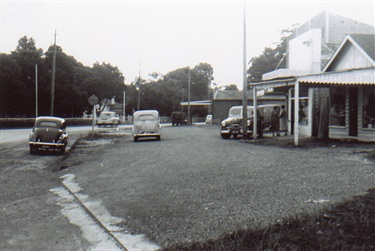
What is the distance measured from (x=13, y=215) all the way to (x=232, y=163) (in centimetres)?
627

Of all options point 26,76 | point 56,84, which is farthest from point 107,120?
point 26,76

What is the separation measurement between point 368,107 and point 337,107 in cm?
224

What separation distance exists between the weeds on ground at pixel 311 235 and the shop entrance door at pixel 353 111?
14.3 m

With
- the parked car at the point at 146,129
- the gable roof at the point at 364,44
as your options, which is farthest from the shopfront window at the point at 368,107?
the parked car at the point at 146,129

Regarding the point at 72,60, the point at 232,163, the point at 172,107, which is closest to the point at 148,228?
the point at 232,163

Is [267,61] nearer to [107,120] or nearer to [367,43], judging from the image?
[107,120]

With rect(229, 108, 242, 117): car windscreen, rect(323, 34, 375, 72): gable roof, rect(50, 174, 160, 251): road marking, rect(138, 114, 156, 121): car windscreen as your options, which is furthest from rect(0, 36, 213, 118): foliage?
rect(50, 174, 160, 251): road marking

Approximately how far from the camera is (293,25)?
64688 mm

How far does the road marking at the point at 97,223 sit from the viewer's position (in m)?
6.60

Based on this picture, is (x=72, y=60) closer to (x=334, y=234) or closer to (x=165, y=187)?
(x=165, y=187)

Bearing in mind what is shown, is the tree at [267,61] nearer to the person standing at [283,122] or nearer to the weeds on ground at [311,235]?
the person standing at [283,122]

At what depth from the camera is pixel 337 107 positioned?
2145 cm

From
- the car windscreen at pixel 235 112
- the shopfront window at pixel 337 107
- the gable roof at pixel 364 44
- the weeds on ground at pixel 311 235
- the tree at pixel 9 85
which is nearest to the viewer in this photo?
the weeds on ground at pixel 311 235

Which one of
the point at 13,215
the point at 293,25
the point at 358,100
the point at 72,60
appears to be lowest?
the point at 13,215
